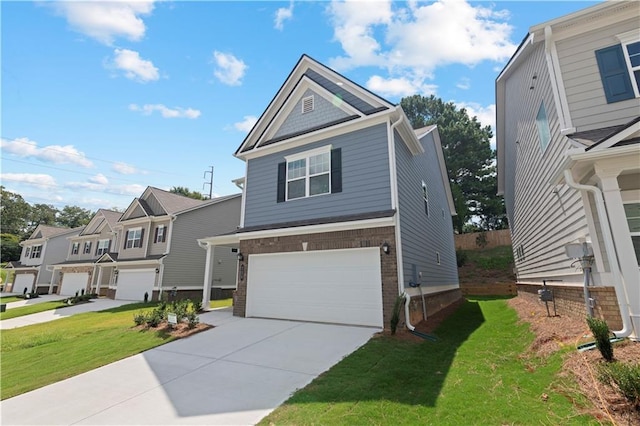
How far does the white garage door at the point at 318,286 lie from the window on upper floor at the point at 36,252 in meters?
39.3

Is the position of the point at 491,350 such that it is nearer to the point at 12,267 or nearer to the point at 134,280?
the point at 134,280

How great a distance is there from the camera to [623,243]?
4.92 metres

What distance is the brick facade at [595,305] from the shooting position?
16.9ft

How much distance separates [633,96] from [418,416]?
7.72 metres

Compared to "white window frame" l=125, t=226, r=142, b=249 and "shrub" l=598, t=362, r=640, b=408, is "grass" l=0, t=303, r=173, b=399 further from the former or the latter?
"white window frame" l=125, t=226, r=142, b=249

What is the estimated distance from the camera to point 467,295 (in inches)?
835

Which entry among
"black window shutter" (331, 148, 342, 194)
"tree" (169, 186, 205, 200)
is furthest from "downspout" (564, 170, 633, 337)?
"tree" (169, 186, 205, 200)

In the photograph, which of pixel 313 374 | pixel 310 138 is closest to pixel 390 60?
pixel 310 138

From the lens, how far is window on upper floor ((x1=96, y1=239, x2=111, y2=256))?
29.2 m

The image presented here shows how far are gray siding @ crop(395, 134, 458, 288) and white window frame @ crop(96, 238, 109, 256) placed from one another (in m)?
29.9

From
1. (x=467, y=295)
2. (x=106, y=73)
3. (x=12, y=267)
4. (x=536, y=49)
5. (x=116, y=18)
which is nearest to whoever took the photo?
(x=536, y=49)

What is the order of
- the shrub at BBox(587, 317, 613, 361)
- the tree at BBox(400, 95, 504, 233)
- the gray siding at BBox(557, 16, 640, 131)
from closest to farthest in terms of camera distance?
the shrub at BBox(587, 317, 613, 361) → the gray siding at BBox(557, 16, 640, 131) → the tree at BBox(400, 95, 504, 233)

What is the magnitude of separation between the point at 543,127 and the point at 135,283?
2496 centimetres

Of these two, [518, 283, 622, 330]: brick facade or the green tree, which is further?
the green tree
